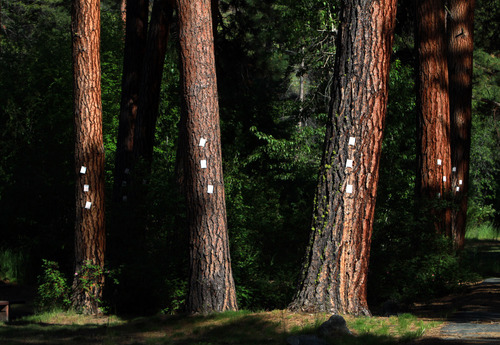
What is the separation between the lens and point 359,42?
8719 mm

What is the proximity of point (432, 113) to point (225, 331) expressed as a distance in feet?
28.6

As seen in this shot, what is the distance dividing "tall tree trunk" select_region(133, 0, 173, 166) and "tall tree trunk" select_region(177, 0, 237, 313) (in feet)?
15.7

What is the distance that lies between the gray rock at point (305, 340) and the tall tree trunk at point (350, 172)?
5.04 ft

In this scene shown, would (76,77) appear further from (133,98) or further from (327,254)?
(327,254)

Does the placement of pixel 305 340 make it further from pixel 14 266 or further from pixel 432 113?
pixel 14 266

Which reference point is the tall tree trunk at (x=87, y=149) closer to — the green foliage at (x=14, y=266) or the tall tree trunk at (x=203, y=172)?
the tall tree trunk at (x=203, y=172)

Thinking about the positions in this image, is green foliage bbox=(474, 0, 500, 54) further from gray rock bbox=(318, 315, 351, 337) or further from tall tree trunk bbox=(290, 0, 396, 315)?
gray rock bbox=(318, 315, 351, 337)

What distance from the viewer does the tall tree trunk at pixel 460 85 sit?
17094 millimetres

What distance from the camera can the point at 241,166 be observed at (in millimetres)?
23703

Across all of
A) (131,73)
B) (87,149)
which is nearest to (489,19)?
(131,73)

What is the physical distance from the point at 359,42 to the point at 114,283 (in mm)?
7445

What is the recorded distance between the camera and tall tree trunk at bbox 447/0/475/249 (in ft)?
56.1

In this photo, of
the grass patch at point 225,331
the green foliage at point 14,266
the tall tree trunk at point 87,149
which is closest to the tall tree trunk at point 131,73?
the tall tree trunk at point 87,149

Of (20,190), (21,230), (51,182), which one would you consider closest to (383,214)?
(51,182)
